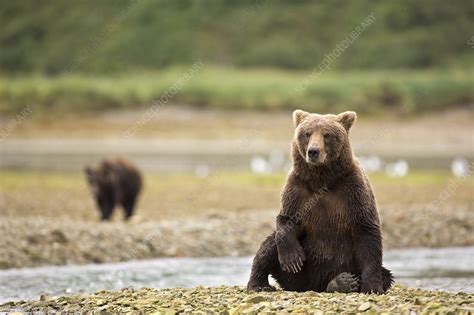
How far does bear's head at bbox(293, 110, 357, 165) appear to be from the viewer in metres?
9.48

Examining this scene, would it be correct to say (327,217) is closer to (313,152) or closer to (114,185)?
(313,152)

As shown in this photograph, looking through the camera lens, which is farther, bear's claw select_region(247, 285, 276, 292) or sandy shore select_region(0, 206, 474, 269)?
sandy shore select_region(0, 206, 474, 269)

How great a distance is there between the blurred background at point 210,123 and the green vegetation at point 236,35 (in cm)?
17

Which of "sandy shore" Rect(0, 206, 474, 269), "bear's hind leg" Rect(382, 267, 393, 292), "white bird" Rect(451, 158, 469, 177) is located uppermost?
"white bird" Rect(451, 158, 469, 177)

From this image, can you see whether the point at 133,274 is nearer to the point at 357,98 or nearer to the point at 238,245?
the point at 238,245

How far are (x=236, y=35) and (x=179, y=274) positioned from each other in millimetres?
68741

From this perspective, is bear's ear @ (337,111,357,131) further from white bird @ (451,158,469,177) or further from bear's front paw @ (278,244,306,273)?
white bird @ (451,158,469,177)

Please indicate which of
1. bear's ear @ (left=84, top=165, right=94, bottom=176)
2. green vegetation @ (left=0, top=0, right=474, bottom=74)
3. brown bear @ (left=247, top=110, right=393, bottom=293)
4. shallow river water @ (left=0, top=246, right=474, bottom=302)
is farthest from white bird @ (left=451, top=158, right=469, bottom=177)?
green vegetation @ (left=0, top=0, right=474, bottom=74)

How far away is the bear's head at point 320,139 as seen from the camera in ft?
31.1

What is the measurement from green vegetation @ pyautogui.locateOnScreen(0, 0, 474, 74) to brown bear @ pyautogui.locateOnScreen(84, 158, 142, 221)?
52.2 meters

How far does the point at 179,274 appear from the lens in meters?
15.1

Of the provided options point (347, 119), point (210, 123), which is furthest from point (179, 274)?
point (210, 123)

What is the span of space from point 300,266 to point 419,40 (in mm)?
69328

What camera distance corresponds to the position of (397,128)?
5200cm
